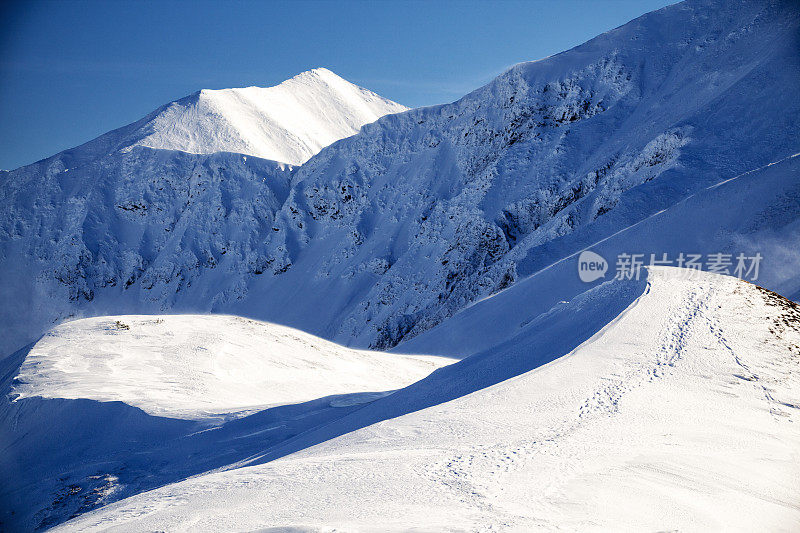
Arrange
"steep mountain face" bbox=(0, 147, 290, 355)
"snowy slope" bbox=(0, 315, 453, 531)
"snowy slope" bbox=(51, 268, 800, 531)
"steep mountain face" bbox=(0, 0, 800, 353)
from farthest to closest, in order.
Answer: "steep mountain face" bbox=(0, 147, 290, 355) → "steep mountain face" bbox=(0, 0, 800, 353) → "snowy slope" bbox=(0, 315, 453, 531) → "snowy slope" bbox=(51, 268, 800, 531)

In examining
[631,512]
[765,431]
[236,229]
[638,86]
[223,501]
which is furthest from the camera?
[236,229]

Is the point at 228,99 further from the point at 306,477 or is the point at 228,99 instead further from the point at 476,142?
the point at 306,477

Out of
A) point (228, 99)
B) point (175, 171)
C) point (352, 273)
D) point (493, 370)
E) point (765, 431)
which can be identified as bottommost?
point (765, 431)

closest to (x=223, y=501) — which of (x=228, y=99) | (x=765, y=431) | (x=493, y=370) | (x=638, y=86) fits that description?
(x=493, y=370)

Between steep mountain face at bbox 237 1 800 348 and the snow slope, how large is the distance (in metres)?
16.0

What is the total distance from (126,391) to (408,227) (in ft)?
125

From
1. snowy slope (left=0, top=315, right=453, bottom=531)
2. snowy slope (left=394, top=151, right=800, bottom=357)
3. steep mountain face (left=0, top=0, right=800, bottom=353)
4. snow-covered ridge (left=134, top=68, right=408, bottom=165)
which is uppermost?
snow-covered ridge (left=134, top=68, right=408, bottom=165)

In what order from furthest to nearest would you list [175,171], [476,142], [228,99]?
[228,99]
[175,171]
[476,142]

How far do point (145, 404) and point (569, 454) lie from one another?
9549 millimetres

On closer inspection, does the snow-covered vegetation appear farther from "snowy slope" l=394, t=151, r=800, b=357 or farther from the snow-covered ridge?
the snow-covered ridge

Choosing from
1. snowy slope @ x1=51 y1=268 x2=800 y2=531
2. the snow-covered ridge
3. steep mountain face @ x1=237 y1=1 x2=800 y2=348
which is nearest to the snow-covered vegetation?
snowy slope @ x1=51 y1=268 x2=800 y2=531

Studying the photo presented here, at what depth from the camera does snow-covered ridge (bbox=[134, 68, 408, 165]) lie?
71875mm

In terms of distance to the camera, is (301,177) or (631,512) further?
A: (301,177)

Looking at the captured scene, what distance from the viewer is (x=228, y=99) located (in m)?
81.1
